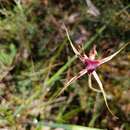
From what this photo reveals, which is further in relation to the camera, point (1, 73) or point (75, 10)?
point (75, 10)

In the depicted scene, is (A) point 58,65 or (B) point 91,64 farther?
(A) point 58,65

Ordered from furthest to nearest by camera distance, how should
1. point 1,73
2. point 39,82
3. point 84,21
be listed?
1. point 84,21
2. point 39,82
3. point 1,73

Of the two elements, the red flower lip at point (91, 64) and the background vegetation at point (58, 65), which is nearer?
the red flower lip at point (91, 64)

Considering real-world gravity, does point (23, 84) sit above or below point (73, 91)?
above

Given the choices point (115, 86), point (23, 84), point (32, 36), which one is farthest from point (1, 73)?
point (115, 86)

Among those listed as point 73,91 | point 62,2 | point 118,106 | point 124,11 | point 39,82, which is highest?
point 62,2

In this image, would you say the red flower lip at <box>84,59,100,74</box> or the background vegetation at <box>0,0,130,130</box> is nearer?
the red flower lip at <box>84,59,100,74</box>

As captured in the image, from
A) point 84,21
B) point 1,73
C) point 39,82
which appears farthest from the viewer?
point 84,21

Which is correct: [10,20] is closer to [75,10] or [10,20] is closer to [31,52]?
[31,52]
